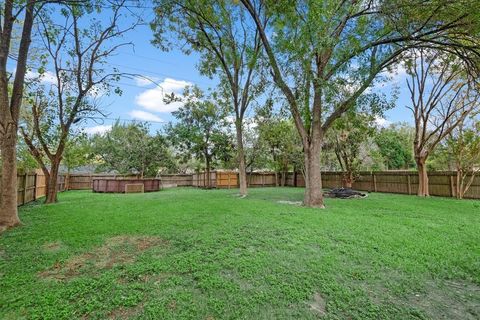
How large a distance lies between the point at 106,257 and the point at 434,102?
43.8 feet

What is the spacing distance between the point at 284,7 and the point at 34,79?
8045mm

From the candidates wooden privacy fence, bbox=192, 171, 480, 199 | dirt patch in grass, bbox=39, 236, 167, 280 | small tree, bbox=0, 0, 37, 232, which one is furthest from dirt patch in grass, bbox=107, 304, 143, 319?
wooden privacy fence, bbox=192, 171, 480, 199

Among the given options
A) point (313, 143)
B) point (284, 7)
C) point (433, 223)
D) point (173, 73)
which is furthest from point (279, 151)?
point (433, 223)

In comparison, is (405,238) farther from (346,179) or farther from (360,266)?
(346,179)

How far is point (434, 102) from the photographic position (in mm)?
11367

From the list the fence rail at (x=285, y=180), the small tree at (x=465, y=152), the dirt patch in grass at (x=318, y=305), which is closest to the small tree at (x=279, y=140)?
the fence rail at (x=285, y=180)

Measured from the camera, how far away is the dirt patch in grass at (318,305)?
2.42 metres

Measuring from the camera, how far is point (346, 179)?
14.8 m

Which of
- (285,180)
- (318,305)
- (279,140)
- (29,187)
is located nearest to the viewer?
(318,305)

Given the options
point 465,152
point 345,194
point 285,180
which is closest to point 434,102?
point 465,152

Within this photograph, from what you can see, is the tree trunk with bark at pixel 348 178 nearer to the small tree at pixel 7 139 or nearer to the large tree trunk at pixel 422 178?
the large tree trunk at pixel 422 178

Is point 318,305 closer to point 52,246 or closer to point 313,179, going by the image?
point 52,246

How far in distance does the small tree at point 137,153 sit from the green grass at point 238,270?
14.2 meters

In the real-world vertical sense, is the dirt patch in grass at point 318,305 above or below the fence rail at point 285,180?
below
